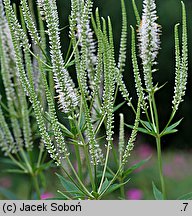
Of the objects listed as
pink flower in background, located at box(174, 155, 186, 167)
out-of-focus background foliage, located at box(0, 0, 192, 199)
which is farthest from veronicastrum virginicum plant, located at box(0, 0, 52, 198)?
pink flower in background, located at box(174, 155, 186, 167)

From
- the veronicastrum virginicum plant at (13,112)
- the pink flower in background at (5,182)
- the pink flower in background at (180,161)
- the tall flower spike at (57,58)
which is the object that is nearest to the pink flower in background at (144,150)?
the pink flower in background at (180,161)

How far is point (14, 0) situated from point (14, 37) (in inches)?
149

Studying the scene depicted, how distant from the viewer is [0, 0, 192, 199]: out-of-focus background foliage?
246 inches

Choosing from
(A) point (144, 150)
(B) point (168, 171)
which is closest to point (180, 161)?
(B) point (168, 171)

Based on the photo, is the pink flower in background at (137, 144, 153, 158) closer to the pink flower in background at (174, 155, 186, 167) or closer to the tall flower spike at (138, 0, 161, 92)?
the pink flower in background at (174, 155, 186, 167)

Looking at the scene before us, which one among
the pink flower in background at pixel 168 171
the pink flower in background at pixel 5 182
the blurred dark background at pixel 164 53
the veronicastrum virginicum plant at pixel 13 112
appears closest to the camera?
the veronicastrum virginicum plant at pixel 13 112

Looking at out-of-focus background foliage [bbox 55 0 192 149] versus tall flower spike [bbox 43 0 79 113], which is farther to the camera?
out-of-focus background foliage [bbox 55 0 192 149]

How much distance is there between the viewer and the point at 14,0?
5645mm

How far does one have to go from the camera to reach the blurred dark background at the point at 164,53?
7.15 metres

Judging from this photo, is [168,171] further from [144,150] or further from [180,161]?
[144,150]

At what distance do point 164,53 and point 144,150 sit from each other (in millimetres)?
1470

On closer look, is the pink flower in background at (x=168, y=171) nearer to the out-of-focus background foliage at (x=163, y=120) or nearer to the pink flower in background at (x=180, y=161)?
the out-of-focus background foliage at (x=163, y=120)

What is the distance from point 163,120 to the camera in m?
8.10

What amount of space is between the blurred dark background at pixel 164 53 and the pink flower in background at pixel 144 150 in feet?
0.96
